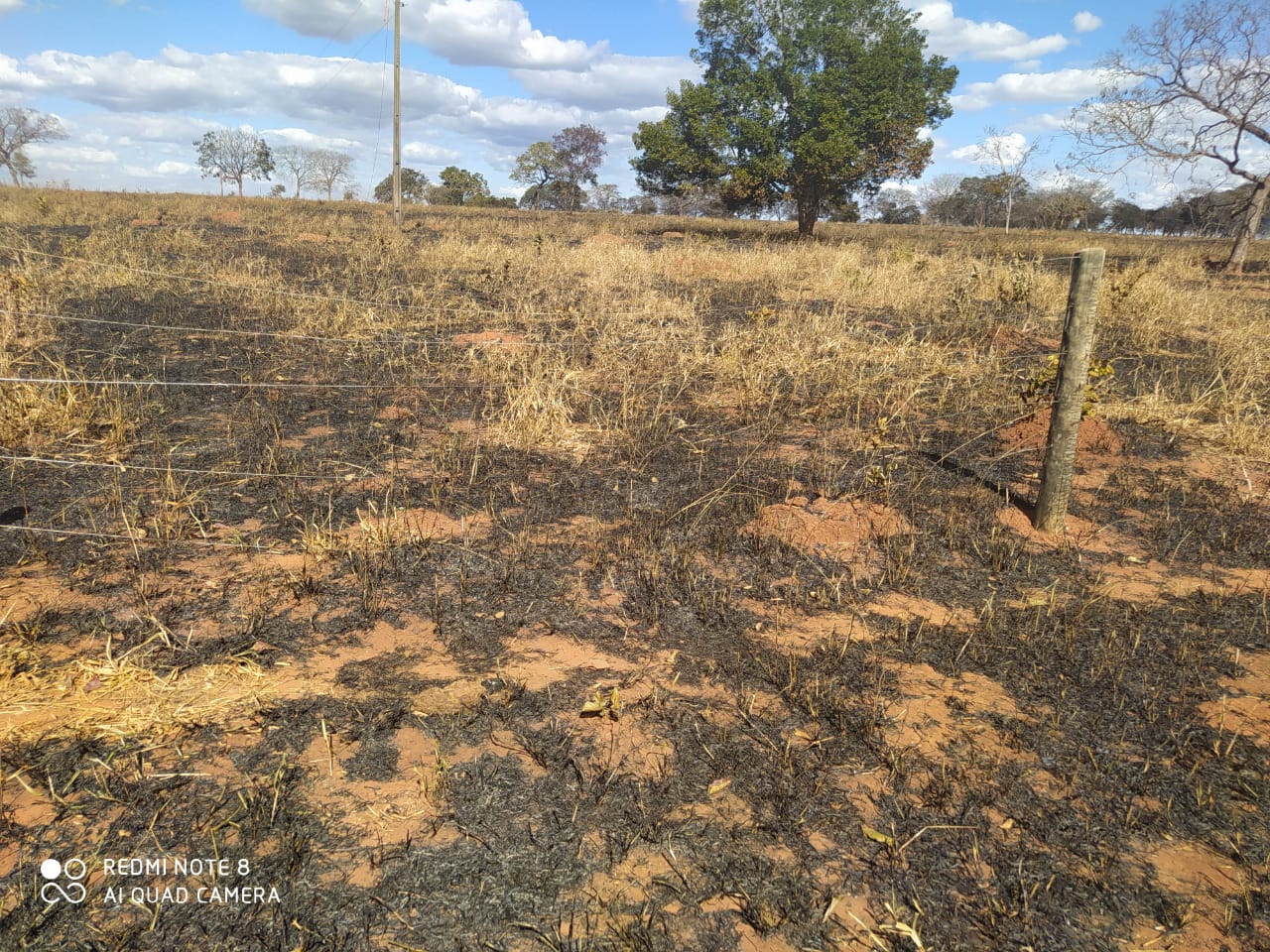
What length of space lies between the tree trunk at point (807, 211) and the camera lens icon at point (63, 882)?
73.1 feet

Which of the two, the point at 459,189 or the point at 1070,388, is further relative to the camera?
the point at 459,189

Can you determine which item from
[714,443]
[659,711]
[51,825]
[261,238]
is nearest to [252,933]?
[51,825]

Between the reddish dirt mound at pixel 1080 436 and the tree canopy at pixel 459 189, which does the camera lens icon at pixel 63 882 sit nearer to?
the reddish dirt mound at pixel 1080 436

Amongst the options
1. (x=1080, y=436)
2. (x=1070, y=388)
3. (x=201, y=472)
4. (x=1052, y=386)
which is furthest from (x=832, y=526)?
(x=201, y=472)

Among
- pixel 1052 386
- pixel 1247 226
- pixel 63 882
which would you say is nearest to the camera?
pixel 63 882

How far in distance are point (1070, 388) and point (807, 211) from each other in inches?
755

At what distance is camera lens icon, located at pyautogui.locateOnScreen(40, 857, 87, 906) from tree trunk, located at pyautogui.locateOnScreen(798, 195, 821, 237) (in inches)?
878

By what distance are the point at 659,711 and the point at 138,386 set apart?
603cm

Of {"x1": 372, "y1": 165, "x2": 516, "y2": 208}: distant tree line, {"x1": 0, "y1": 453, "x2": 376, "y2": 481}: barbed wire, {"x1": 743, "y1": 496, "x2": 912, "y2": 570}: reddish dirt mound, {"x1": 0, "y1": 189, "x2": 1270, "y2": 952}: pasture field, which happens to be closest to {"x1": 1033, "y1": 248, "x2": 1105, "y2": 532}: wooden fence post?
{"x1": 0, "y1": 189, "x2": 1270, "y2": 952}: pasture field

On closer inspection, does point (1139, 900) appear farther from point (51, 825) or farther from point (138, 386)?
point (138, 386)

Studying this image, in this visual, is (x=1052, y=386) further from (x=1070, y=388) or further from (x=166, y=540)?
(x=166, y=540)

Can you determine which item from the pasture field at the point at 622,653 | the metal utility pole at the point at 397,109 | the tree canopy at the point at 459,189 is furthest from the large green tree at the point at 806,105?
the tree canopy at the point at 459,189

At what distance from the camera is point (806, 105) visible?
19766 mm

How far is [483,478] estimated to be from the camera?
5285 mm
